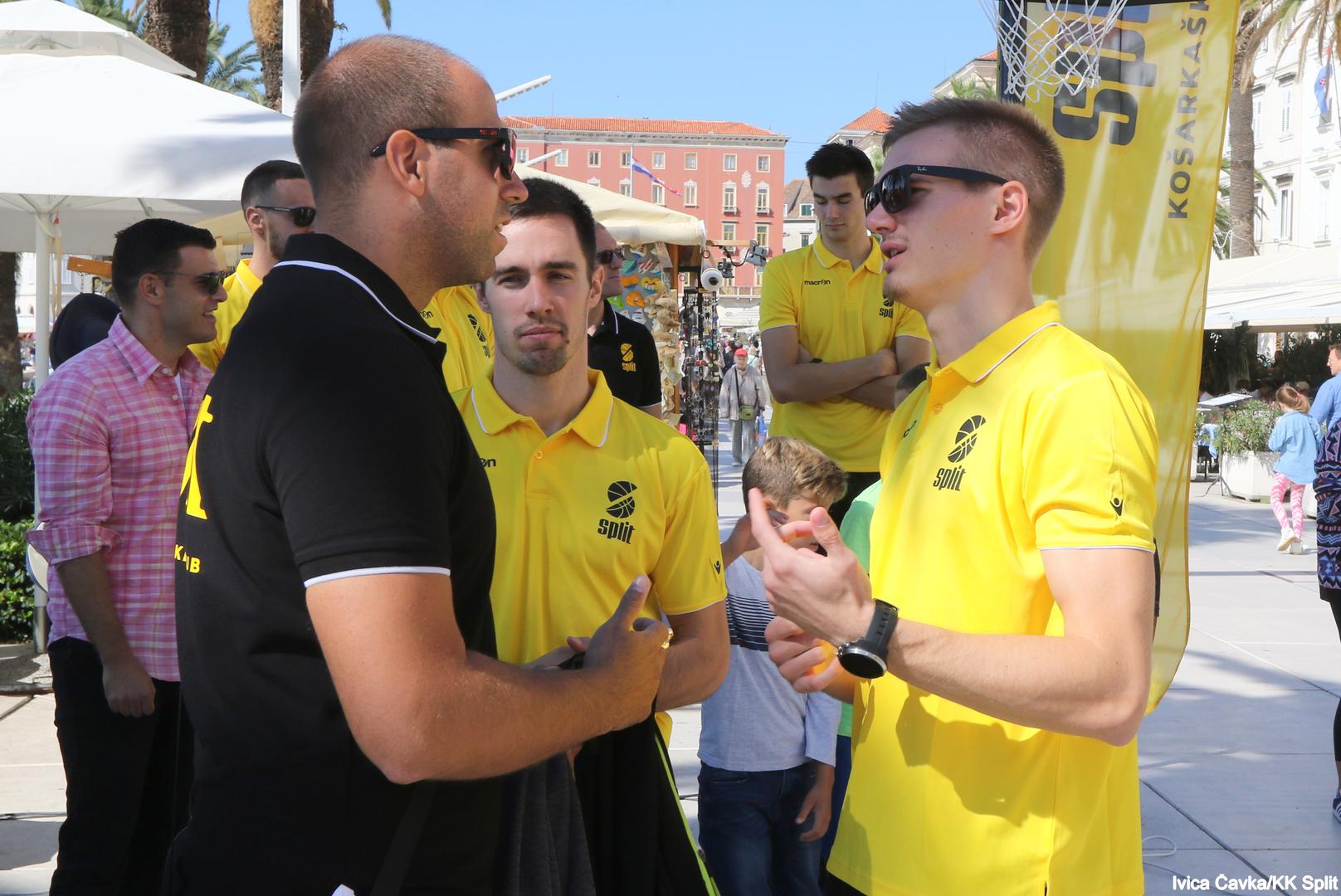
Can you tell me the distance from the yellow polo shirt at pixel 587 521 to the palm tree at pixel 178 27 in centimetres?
970

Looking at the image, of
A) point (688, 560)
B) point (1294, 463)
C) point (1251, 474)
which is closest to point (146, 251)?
point (688, 560)

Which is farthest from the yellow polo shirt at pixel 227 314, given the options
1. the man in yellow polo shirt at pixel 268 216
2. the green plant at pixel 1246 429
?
the green plant at pixel 1246 429

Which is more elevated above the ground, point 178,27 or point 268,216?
point 178,27

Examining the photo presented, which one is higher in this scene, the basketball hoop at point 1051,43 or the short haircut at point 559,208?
the basketball hoop at point 1051,43

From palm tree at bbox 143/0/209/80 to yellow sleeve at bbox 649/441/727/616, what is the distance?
987cm

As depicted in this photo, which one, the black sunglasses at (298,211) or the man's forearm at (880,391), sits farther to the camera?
the man's forearm at (880,391)

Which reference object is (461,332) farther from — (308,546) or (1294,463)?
(1294,463)

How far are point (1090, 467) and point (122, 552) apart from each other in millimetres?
3073

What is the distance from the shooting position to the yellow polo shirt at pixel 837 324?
508 centimetres

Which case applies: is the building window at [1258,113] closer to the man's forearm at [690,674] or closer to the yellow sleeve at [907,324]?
the yellow sleeve at [907,324]

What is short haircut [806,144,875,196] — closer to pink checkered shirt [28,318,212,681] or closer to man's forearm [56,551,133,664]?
pink checkered shirt [28,318,212,681]

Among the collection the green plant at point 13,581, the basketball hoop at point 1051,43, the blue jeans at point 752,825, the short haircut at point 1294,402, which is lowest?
the green plant at point 13,581

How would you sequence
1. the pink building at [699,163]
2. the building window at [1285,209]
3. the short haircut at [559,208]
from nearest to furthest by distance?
the short haircut at [559,208] < the building window at [1285,209] < the pink building at [699,163]

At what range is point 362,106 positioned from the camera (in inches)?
69.7
